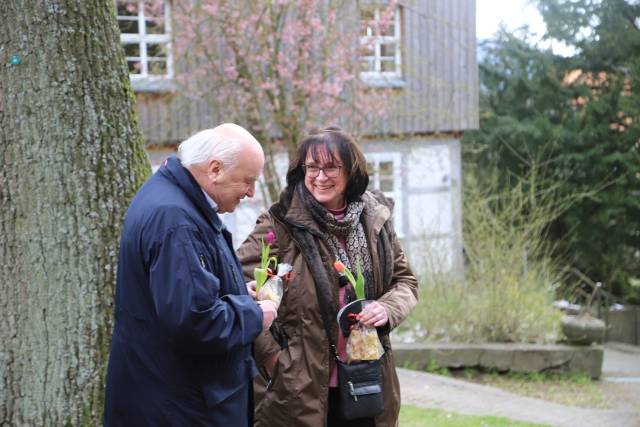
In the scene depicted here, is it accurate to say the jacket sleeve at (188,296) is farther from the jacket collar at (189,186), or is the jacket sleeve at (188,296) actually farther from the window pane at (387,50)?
the window pane at (387,50)

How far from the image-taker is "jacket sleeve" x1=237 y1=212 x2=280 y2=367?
10.5ft

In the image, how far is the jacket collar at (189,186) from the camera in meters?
2.53

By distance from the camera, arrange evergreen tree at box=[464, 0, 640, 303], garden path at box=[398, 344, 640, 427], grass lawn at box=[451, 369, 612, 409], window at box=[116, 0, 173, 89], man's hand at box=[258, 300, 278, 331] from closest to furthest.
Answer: man's hand at box=[258, 300, 278, 331], garden path at box=[398, 344, 640, 427], grass lawn at box=[451, 369, 612, 409], window at box=[116, 0, 173, 89], evergreen tree at box=[464, 0, 640, 303]

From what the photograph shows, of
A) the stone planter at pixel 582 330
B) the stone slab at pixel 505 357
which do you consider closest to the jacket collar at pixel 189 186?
the stone slab at pixel 505 357

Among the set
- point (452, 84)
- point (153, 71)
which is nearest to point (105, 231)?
point (153, 71)

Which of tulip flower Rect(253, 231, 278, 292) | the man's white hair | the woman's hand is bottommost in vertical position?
the woman's hand

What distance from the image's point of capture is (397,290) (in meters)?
3.49

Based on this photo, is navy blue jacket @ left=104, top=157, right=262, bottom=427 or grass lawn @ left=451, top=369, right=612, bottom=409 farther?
grass lawn @ left=451, top=369, right=612, bottom=409

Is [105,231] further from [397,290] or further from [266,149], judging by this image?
[266,149]

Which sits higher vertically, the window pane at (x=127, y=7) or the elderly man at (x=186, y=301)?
the window pane at (x=127, y=7)

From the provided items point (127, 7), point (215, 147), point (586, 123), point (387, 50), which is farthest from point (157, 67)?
point (215, 147)

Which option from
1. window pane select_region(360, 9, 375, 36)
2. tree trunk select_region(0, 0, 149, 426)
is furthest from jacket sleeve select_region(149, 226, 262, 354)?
window pane select_region(360, 9, 375, 36)

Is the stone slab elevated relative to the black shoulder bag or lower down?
lower down

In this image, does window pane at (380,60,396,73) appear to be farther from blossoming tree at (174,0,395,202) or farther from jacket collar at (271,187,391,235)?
jacket collar at (271,187,391,235)
